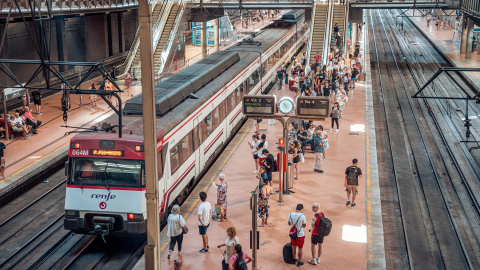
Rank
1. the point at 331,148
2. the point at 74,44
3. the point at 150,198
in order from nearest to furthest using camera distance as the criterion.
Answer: the point at 150,198, the point at 331,148, the point at 74,44

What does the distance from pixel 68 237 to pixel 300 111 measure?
750 cm

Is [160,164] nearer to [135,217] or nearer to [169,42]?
[135,217]

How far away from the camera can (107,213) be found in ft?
50.1

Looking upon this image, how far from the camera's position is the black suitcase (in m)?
15.3

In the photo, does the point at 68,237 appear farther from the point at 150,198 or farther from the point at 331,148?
the point at 331,148

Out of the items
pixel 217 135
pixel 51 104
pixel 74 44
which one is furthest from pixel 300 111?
pixel 74 44

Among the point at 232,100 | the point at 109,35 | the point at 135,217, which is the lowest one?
the point at 135,217

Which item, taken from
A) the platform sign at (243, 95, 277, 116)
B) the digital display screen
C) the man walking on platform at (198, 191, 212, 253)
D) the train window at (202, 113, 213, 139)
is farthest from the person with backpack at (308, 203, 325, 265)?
the train window at (202, 113, 213, 139)

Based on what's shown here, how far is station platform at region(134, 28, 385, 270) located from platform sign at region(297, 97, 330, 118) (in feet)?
9.04

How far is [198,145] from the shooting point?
20.6 m

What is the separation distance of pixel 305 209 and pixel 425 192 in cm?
503

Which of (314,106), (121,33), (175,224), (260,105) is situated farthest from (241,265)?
(121,33)

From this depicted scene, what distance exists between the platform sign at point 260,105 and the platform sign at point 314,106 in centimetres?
85

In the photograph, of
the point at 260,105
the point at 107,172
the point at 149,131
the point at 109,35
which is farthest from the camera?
the point at 109,35
